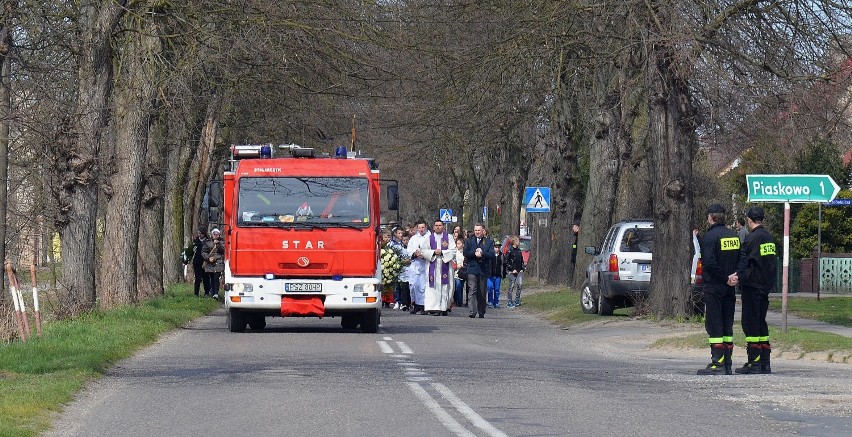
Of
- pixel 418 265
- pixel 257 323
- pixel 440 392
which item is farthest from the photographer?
pixel 418 265

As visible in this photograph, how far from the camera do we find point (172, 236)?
40.0 meters

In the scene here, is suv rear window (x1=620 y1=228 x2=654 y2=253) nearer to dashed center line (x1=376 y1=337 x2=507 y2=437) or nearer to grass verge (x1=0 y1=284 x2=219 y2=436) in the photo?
grass verge (x1=0 y1=284 x2=219 y2=436)

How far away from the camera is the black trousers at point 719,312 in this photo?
1591cm

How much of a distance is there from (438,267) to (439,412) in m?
17.4

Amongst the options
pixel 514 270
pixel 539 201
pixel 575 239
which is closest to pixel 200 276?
pixel 514 270

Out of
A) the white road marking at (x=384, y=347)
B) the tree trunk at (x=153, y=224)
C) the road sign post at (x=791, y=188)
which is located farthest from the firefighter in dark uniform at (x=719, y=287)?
the tree trunk at (x=153, y=224)

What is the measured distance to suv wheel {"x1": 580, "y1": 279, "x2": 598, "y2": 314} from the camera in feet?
90.8

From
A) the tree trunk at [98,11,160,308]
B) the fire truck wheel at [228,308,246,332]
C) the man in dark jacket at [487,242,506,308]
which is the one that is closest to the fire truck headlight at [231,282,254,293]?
the fire truck wheel at [228,308,246,332]

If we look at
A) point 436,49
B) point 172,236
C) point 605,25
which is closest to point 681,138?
point 605,25

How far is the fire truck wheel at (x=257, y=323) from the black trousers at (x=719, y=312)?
374 inches

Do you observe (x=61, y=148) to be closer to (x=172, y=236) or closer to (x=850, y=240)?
(x=172, y=236)

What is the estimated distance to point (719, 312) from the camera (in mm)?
16000

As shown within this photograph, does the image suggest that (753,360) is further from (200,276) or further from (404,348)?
(200,276)

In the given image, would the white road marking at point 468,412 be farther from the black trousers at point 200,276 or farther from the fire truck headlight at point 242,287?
the black trousers at point 200,276
